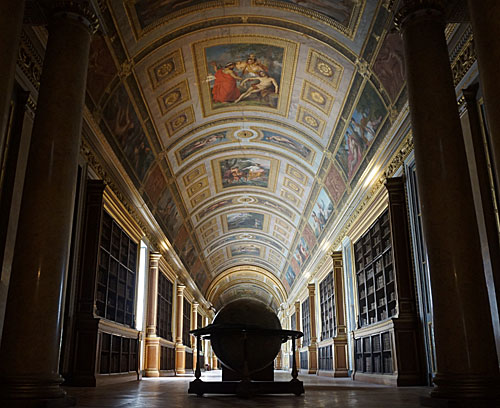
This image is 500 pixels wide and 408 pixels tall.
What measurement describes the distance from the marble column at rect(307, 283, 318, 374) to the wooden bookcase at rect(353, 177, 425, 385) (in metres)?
9.05

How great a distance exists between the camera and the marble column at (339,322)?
61.7 feet

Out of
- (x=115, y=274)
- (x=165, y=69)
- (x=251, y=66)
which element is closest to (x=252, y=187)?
(x=251, y=66)

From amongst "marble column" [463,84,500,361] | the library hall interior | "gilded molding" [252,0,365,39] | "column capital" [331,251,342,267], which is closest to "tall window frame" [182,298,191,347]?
the library hall interior

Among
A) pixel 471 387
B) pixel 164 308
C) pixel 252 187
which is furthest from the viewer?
pixel 252 187

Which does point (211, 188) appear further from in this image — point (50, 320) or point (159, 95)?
point (50, 320)

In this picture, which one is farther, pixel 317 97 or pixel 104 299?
pixel 317 97

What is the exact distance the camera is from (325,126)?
1589 cm

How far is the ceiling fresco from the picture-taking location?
11586mm

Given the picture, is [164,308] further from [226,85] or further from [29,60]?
[29,60]

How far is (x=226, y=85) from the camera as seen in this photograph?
1543 cm

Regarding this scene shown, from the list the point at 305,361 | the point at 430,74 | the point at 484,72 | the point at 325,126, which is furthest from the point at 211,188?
the point at 484,72

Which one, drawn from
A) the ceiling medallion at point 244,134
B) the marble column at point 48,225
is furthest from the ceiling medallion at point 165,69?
the marble column at point 48,225

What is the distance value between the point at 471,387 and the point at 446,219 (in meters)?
2.01

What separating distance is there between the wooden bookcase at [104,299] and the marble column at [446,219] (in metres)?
8.04
